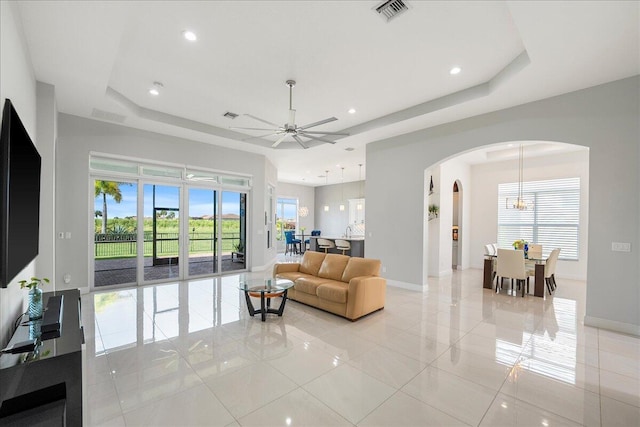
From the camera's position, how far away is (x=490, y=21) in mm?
2998

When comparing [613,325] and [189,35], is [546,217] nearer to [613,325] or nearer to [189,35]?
[613,325]

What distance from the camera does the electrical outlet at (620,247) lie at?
3830 millimetres

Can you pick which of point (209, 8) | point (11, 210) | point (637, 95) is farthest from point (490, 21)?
point (11, 210)

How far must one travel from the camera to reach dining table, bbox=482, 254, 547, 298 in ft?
18.8

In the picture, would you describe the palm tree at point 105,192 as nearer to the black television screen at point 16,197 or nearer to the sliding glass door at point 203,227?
the sliding glass door at point 203,227

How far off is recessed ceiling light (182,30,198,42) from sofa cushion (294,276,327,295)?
3742mm

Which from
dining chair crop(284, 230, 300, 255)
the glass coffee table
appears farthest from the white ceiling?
dining chair crop(284, 230, 300, 255)

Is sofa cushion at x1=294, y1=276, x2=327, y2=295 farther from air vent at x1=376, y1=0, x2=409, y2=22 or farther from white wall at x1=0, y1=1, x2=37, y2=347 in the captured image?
air vent at x1=376, y1=0, x2=409, y2=22

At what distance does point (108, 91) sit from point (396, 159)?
558cm

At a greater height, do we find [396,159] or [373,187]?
[396,159]

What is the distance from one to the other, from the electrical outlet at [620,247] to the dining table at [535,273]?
194cm

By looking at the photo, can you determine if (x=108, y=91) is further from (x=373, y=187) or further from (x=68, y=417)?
(x=373, y=187)

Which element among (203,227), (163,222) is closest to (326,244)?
(203,227)

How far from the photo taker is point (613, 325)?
3.93 m
